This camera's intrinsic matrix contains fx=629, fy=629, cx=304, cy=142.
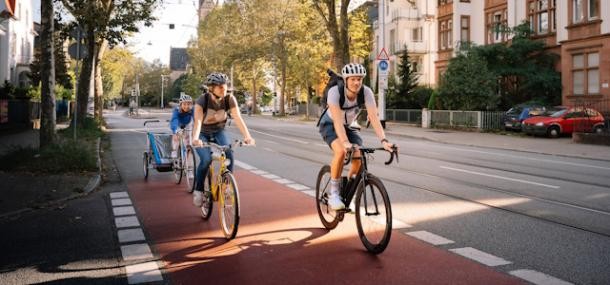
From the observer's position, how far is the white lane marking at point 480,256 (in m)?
5.58

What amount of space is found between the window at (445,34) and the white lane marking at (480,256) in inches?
1654

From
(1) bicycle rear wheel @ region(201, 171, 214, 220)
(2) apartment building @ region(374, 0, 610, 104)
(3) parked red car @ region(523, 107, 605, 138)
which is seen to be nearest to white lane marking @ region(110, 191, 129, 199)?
(1) bicycle rear wheel @ region(201, 171, 214, 220)

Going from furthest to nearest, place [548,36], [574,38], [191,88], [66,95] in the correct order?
1. [191,88]
2. [66,95]
3. [548,36]
4. [574,38]

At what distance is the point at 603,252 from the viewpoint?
19.6 ft

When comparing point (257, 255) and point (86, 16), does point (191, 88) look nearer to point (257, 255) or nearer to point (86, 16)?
point (86, 16)

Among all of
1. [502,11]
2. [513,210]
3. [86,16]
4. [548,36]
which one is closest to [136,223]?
[513,210]

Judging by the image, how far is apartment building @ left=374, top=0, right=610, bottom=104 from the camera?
30828 millimetres

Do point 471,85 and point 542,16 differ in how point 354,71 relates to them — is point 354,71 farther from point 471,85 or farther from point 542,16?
point 542,16

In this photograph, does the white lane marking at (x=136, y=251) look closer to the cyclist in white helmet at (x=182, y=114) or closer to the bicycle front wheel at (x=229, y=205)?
the bicycle front wheel at (x=229, y=205)

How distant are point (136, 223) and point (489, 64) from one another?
31380 mm

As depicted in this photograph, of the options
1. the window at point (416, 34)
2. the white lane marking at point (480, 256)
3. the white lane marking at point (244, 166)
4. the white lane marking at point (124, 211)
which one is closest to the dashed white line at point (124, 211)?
the white lane marking at point (124, 211)

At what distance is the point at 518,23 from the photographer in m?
38.1

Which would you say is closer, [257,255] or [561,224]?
[257,255]

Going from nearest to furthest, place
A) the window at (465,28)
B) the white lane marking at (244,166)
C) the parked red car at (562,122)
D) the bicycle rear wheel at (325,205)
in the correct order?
the bicycle rear wheel at (325,205) → the white lane marking at (244,166) → the parked red car at (562,122) → the window at (465,28)
